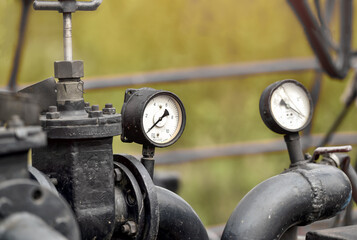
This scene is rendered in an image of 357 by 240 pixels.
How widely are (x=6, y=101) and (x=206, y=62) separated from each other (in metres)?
3.94

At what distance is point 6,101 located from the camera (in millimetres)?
854

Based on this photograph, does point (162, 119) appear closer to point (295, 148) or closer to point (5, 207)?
point (295, 148)

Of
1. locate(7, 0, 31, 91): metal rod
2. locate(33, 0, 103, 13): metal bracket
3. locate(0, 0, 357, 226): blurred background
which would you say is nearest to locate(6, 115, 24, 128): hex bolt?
locate(33, 0, 103, 13): metal bracket

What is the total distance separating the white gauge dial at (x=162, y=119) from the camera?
1.29 metres

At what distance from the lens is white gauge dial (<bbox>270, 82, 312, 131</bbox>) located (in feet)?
4.90

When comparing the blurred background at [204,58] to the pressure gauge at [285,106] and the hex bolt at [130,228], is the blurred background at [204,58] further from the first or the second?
the hex bolt at [130,228]

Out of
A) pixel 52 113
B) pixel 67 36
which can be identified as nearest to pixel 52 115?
pixel 52 113

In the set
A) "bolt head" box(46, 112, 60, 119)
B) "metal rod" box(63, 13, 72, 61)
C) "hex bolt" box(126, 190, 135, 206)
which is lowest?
"hex bolt" box(126, 190, 135, 206)

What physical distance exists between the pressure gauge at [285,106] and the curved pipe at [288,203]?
0.38 feet

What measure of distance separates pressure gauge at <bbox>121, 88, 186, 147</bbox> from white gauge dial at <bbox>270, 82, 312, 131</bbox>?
0.92ft

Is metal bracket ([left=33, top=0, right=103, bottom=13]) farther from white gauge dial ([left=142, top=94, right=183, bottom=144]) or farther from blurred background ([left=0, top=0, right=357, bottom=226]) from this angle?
blurred background ([left=0, top=0, right=357, bottom=226])

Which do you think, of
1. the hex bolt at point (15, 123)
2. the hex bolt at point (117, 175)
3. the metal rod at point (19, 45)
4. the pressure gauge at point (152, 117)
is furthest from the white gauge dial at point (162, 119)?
the metal rod at point (19, 45)

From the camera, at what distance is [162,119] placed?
131 cm

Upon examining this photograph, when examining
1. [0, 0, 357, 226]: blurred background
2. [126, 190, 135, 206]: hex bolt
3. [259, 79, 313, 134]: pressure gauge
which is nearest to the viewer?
[126, 190, 135, 206]: hex bolt
